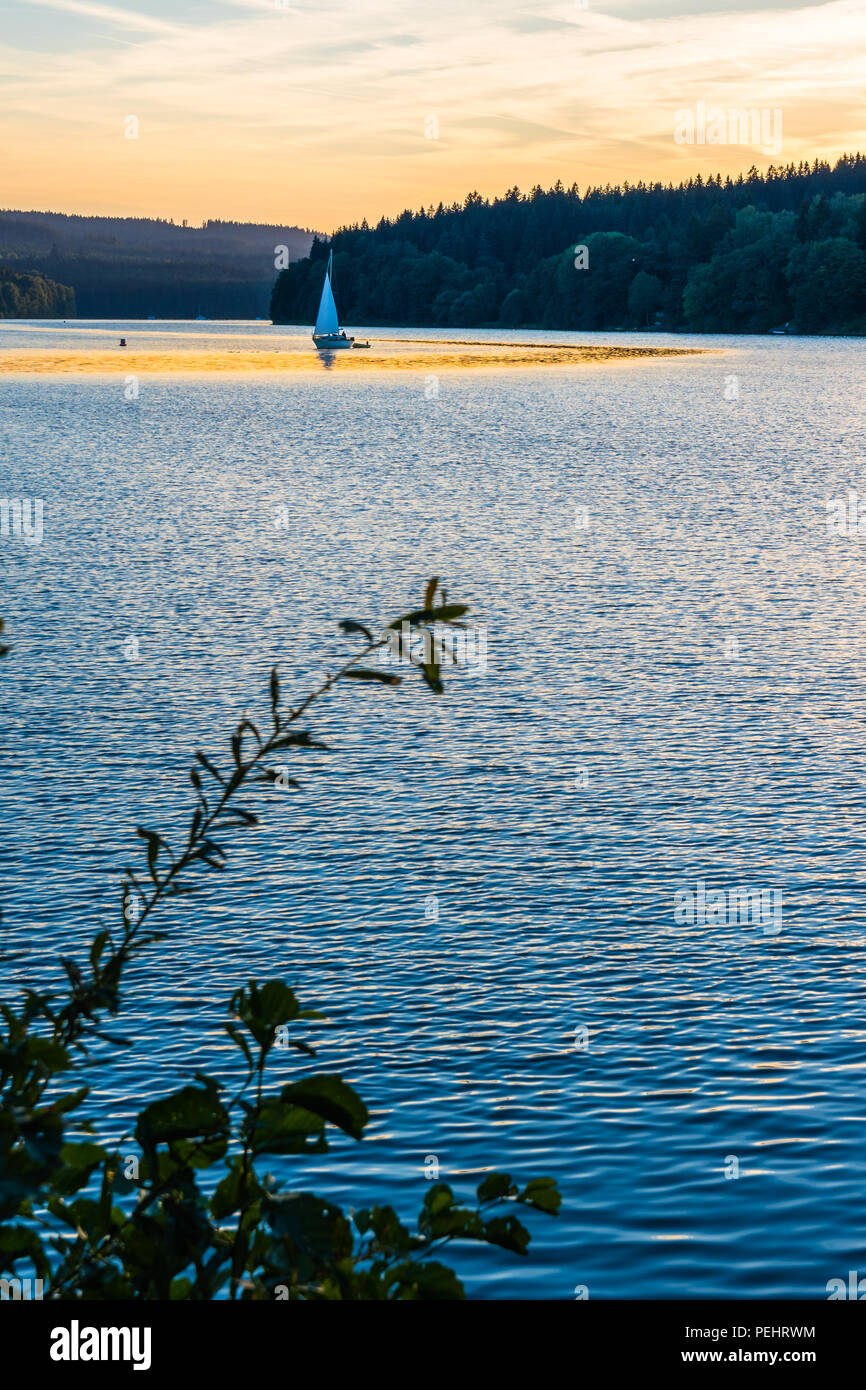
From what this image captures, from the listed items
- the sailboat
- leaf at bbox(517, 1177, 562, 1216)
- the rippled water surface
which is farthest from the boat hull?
leaf at bbox(517, 1177, 562, 1216)

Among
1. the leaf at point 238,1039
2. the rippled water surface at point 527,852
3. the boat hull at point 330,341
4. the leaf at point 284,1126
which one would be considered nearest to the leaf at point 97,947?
the leaf at point 238,1039

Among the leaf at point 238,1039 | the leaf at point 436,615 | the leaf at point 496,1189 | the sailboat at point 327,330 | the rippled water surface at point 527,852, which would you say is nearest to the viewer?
the leaf at point 436,615

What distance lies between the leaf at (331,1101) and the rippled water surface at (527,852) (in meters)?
3.58

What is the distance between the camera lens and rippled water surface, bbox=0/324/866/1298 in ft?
37.9

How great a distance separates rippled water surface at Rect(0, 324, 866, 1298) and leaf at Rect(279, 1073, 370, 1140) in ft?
11.8

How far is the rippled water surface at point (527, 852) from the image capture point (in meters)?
11.5

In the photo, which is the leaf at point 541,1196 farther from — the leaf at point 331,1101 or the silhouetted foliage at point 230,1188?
the leaf at point 331,1101

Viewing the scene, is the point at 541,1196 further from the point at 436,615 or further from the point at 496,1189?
the point at 436,615

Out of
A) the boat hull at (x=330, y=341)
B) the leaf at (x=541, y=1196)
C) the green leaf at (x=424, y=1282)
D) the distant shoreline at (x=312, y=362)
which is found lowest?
the green leaf at (x=424, y=1282)

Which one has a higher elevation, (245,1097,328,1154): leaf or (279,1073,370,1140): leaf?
(279,1073,370,1140): leaf

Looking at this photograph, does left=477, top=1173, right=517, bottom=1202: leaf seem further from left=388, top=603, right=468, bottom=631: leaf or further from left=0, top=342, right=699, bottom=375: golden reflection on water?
left=0, top=342, right=699, bottom=375: golden reflection on water

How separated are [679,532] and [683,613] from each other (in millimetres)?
13652

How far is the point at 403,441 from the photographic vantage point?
81.4 m
